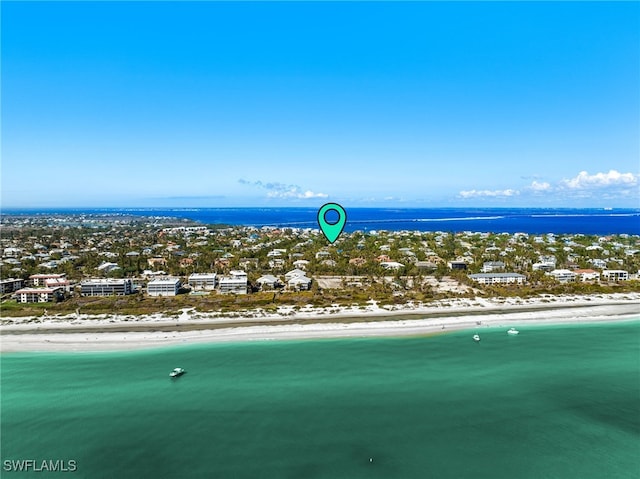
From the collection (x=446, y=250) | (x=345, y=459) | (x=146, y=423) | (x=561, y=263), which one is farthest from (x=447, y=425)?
(x=446, y=250)

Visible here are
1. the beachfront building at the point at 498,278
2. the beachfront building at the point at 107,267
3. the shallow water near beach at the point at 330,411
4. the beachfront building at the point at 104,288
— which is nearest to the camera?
the shallow water near beach at the point at 330,411

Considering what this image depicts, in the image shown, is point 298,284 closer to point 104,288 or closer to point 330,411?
point 104,288

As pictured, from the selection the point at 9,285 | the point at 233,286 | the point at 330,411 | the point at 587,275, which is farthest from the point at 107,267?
the point at 587,275

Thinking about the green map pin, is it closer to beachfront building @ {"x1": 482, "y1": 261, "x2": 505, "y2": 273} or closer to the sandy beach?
the sandy beach

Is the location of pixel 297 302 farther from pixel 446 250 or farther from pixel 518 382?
pixel 446 250

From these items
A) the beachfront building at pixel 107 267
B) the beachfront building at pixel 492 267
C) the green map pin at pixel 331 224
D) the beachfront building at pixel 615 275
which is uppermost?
A: the green map pin at pixel 331 224

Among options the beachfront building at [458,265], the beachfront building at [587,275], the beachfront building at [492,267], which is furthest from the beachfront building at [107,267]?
the beachfront building at [587,275]

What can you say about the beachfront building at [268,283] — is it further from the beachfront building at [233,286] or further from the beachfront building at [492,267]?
the beachfront building at [492,267]
